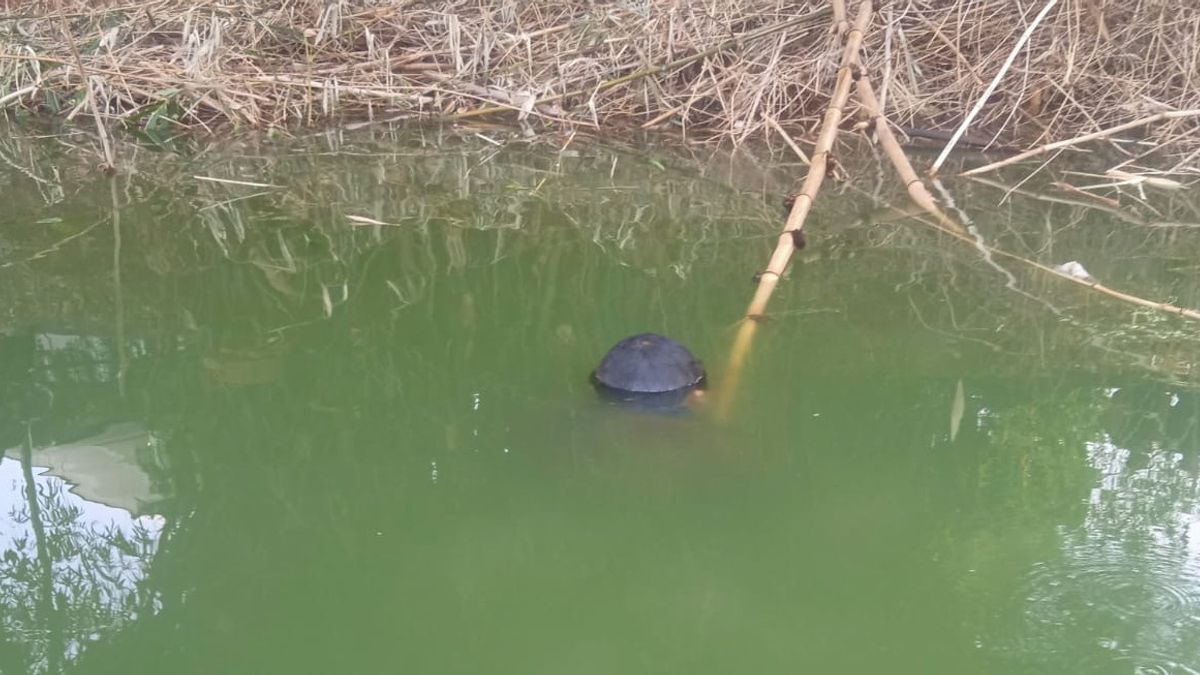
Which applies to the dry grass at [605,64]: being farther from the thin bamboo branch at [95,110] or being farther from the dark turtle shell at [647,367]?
the dark turtle shell at [647,367]

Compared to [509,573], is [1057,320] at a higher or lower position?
higher

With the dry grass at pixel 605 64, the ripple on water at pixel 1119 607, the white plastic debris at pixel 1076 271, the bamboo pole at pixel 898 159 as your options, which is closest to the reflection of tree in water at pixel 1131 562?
the ripple on water at pixel 1119 607

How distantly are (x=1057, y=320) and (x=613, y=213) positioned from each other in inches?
57.8

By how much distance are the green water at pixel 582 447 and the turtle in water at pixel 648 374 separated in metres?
0.06

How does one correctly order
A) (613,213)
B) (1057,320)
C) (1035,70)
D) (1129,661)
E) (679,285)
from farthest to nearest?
(1035,70) < (613,213) < (679,285) < (1057,320) < (1129,661)

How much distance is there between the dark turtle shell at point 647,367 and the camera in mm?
2191

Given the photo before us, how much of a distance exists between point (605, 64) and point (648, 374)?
2.95 m

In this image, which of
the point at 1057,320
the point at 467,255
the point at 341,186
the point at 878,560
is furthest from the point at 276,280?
the point at 1057,320

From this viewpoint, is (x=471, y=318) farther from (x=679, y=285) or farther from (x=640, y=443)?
(x=640, y=443)

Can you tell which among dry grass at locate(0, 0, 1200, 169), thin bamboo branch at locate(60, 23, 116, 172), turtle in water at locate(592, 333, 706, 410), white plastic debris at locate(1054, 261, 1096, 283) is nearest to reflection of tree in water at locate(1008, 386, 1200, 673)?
white plastic debris at locate(1054, 261, 1096, 283)

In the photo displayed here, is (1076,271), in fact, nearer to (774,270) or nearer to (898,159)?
(898,159)

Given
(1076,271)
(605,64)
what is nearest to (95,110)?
(605,64)

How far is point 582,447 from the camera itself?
6.74ft

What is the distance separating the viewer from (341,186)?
3836mm
